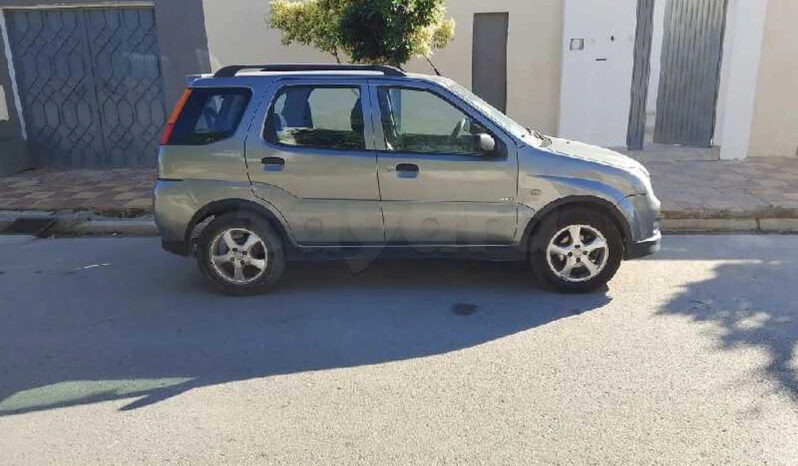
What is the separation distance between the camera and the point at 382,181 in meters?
4.64

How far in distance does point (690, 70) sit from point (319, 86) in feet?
26.7

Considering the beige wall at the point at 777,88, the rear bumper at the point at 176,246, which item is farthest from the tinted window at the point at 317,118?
the beige wall at the point at 777,88

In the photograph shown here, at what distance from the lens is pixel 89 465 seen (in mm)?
2768

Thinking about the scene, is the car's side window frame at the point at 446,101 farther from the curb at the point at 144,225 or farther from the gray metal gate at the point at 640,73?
the gray metal gate at the point at 640,73

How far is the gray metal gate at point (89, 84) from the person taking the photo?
9.45 metres

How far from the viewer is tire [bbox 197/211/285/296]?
477cm

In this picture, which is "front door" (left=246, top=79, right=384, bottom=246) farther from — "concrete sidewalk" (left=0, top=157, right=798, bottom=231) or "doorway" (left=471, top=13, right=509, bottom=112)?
"doorway" (left=471, top=13, right=509, bottom=112)

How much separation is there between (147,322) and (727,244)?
5604 mm

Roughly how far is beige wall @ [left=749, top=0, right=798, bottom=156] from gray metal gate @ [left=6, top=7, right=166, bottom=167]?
10.0m

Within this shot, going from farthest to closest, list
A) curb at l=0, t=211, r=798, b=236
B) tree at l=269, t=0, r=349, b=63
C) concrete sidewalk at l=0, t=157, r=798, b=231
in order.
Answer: tree at l=269, t=0, r=349, b=63, concrete sidewalk at l=0, t=157, r=798, b=231, curb at l=0, t=211, r=798, b=236

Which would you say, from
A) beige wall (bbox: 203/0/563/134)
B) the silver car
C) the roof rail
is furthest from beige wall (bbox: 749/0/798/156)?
the roof rail

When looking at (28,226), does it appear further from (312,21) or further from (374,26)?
(374,26)

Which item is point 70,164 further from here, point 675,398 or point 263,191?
point 675,398

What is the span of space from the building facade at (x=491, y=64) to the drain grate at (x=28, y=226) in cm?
280
